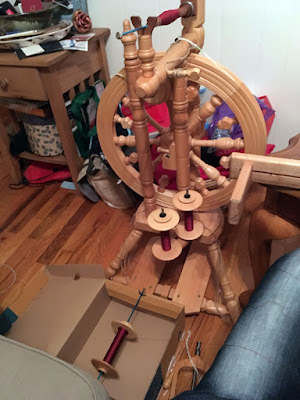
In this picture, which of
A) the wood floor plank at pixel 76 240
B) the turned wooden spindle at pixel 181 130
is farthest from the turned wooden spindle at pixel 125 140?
the wood floor plank at pixel 76 240

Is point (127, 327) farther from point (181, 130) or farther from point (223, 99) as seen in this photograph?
point (223, 99)

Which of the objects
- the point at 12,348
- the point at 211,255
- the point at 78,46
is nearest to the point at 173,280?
the point at 211,255

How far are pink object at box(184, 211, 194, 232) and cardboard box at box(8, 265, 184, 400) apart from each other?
0.86ft

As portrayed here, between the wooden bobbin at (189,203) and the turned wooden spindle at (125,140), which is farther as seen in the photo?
the turned wooden spindle at (125,140)

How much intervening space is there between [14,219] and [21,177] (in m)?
0.35

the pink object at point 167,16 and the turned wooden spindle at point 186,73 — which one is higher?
the pink object at point 167,16

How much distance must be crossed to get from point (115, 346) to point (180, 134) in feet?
2.23

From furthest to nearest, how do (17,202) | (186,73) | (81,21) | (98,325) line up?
(17,202)
(81,21)
(98,325)
(186,73)

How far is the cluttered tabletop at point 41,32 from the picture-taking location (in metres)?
1.41

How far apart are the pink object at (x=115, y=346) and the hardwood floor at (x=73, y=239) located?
0.25 m

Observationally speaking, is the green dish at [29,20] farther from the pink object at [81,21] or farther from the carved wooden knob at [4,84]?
the carved wooden knob at [4,84]

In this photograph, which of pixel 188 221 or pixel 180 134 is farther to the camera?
pixel 188 221

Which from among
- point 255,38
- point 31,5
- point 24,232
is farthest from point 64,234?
point 255,38

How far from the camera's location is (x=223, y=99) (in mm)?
923
